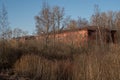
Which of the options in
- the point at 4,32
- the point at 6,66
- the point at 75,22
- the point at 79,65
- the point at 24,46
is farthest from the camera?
the point at 75,22

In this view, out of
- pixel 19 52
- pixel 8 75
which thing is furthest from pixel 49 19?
pixel 8 75

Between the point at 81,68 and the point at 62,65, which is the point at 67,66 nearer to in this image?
the point at 62,65

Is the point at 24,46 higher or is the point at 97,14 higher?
the point at 97,14

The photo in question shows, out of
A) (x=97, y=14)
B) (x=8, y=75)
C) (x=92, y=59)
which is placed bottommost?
(x=8, y=75)

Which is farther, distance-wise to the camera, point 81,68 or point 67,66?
point 67,66

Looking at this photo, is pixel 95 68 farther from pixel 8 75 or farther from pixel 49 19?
pixel 49 19

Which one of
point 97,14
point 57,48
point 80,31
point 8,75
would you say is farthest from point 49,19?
point 8,75

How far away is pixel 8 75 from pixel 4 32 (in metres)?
4.99

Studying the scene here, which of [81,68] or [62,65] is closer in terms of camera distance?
[81,68]

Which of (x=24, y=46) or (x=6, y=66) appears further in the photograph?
(x=24, y=46)

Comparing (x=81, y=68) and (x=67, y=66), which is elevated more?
(x=81, y=68)

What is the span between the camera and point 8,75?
422 inches

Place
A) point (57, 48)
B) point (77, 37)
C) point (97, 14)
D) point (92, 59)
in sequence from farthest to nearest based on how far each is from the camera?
point (77, 37) → point (97, 14) → point (57, 48) → point (92, 59)

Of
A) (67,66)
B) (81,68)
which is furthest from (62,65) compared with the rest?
(81,68)
